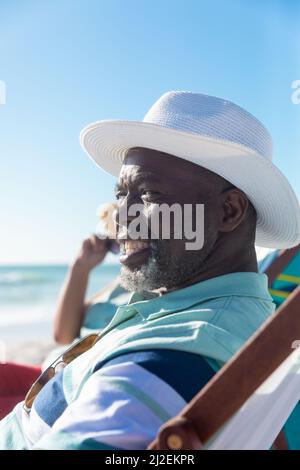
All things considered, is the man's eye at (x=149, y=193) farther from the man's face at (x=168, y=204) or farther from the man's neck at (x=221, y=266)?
the man's neck at (x=221, y=266)

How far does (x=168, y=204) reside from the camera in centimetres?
190

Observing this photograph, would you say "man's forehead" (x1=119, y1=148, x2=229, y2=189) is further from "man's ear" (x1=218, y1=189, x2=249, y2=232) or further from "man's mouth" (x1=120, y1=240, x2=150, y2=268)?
"man's mouth" (x1=120, y1=240, x2=150, y2=268)

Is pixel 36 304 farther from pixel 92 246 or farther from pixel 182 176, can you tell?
pixel 182 176

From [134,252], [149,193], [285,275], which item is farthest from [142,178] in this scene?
[285,275]

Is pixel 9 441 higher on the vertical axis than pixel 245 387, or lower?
lower

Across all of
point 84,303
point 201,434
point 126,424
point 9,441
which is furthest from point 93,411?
point 84,303

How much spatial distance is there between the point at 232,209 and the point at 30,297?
26228 mm

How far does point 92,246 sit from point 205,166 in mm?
3130

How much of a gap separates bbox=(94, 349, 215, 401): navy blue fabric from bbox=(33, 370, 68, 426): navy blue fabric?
10.5 inches

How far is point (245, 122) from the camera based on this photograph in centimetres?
201

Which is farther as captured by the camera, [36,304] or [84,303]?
[36,304]

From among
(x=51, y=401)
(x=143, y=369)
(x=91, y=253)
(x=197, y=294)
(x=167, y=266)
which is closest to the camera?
(x=143, y=369)

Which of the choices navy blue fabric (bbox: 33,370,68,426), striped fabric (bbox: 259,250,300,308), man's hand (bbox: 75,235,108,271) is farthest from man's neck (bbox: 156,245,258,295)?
man's hand (bbox: 75,235,108,271)

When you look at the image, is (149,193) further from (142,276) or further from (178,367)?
(178,367)
